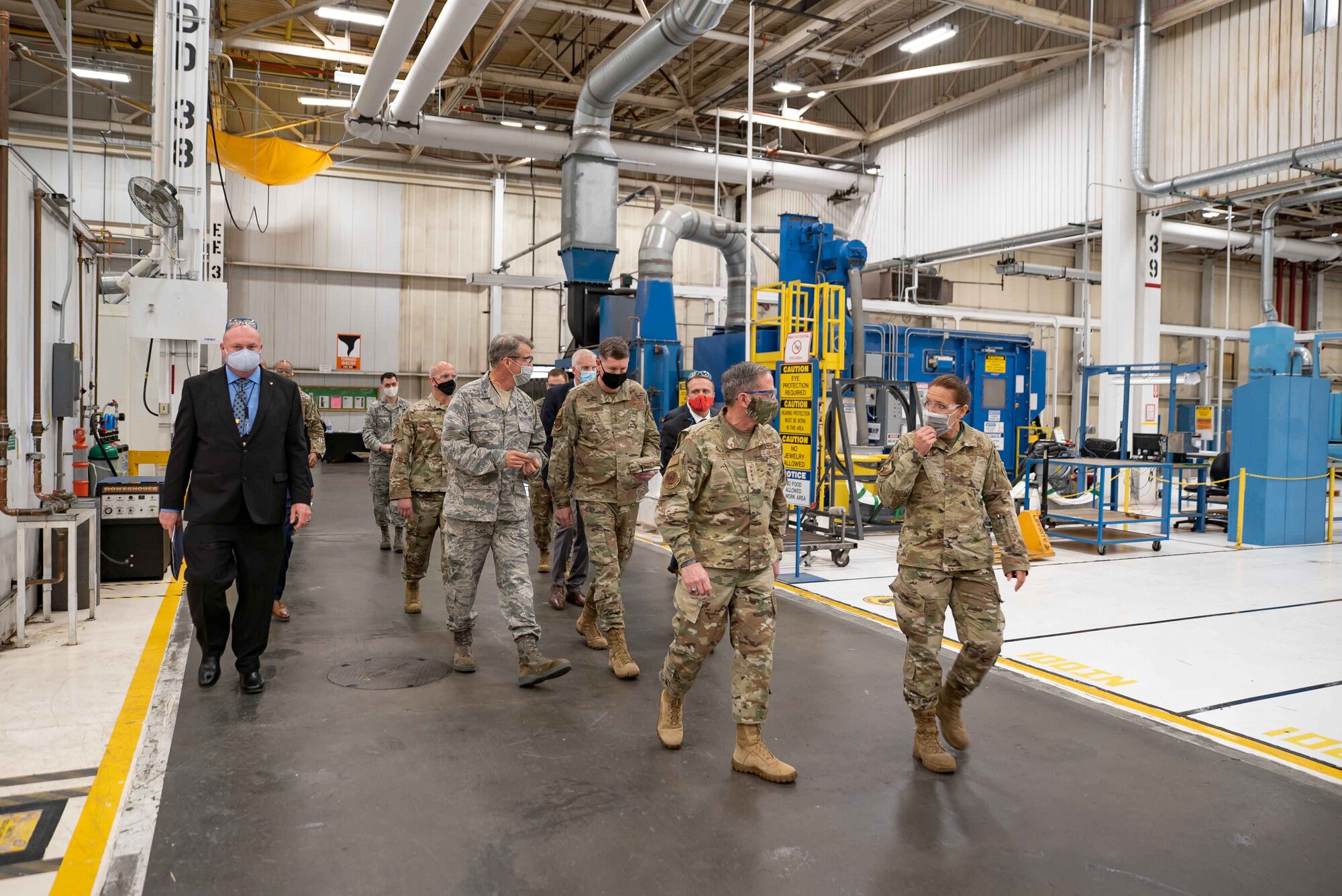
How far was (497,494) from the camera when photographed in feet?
16.2

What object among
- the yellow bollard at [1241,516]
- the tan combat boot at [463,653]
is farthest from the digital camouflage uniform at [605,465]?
the yellow bollard at [1241,516]

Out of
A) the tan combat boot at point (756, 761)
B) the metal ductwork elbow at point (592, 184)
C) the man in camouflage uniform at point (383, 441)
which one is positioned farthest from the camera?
the metal ductwork elbow at point (592, 184)

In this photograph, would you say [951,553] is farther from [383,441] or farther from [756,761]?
[383,441]

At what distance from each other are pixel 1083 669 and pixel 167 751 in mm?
5037

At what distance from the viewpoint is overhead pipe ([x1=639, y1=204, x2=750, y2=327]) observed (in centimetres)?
1315

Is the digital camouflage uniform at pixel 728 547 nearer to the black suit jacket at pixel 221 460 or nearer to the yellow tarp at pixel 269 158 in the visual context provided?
the black suit jacket at pixel 221 460

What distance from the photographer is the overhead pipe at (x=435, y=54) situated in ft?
33.9

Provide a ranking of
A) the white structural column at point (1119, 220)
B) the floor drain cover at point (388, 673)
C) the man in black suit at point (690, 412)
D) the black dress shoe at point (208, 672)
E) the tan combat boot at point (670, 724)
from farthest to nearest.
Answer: the white structural column at point (1119, 220), the man in black suit at point (690, 412), the floor drain cover at point (388, 673), the black dress shoe at point (208, 672), the tan combat boot at point (670, 724)

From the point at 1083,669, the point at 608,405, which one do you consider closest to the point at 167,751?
the point at 608,405

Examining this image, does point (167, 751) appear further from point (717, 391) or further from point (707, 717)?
point (717, 391)

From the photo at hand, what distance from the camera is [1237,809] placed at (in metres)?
3.60

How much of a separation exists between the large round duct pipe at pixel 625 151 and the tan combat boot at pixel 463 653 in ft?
39.2

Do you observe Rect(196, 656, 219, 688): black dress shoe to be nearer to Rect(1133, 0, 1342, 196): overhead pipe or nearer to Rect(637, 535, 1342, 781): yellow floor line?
Rect(637, 535, 1342, 781): yellow floor line

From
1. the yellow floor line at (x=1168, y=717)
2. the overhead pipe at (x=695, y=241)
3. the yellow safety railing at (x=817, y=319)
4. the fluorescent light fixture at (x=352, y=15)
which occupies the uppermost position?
the fluorescent light fixture at (x=352, y=15)
